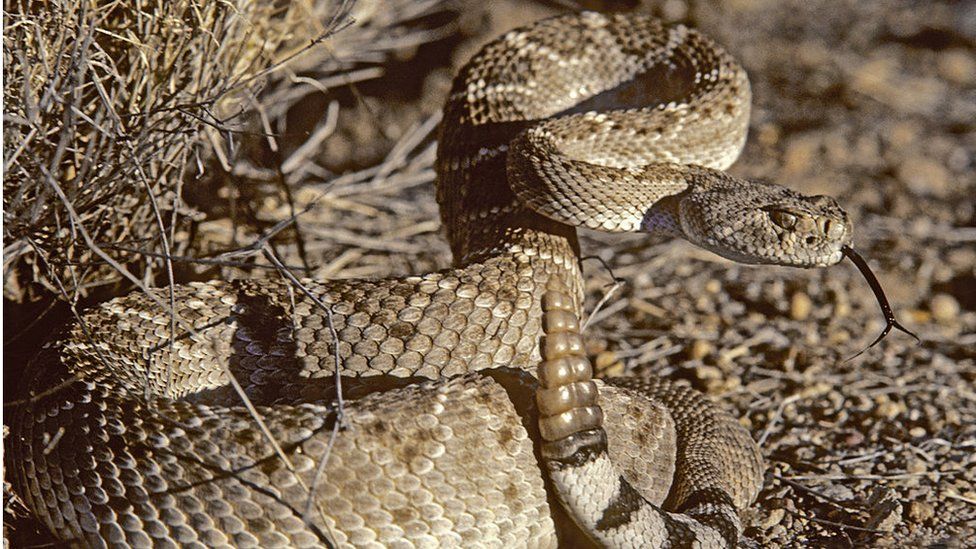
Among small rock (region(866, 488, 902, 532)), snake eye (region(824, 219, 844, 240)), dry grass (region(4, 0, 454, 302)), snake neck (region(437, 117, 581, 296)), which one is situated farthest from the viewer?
snake neck (region(437, 117, 581, 296))

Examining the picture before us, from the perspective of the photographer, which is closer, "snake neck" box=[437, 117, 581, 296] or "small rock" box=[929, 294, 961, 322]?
"snake neck" box=[437, 117, 581, 296]

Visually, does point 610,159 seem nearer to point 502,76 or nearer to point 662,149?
point 662,149

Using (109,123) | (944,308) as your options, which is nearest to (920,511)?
(944,308)

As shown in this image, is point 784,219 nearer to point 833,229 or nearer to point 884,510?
point 833,229

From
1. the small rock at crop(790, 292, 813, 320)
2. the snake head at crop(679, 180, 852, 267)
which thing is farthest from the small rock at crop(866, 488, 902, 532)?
the small rock at crop(790, 292, 813, 320)

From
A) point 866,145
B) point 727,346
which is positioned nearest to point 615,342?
point 727,346

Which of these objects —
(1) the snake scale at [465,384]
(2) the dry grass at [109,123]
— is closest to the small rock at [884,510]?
(1) the snake scale at [465,384]

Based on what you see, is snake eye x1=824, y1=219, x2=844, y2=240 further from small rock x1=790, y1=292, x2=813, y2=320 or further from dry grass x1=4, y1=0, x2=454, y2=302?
dry grass x1=4, y1=0, x2=454, y2=302
